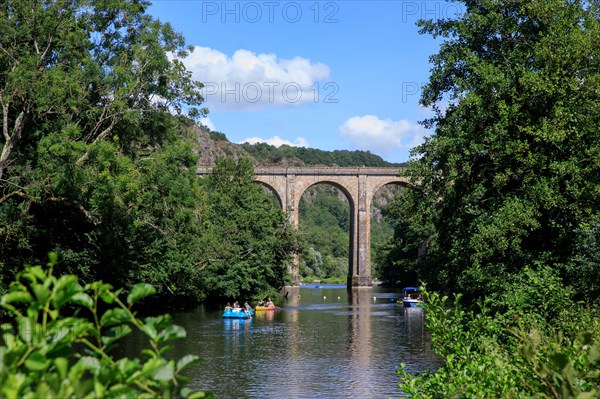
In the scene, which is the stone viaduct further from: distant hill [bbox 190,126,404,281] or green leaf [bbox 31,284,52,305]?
green leaf [bbox 31,284,52,305]

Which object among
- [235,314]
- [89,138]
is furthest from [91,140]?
[235,314]

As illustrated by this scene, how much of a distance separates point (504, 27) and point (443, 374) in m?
12.5

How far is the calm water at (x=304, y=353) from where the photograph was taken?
18000 mm

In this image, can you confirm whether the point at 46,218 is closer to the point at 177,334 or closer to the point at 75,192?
the point at 75,192

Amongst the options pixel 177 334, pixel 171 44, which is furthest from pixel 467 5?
pixel 177 334

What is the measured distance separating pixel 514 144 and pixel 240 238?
2946 centimetres

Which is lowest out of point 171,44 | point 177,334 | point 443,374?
point 443,374

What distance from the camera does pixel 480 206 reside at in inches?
742

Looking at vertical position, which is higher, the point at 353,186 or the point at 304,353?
the point at 353,186

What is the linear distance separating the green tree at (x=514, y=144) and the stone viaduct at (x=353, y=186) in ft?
191

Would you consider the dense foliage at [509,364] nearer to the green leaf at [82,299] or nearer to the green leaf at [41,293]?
the green leaf at [82,299]

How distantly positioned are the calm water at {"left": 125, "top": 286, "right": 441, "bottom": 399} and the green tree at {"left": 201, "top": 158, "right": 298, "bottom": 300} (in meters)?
3.10

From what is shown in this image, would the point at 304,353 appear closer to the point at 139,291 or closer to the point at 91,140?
the point at 91,140

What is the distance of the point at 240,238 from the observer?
45.1 meters
